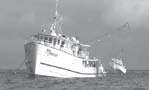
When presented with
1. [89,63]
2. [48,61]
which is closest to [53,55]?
[48,61]

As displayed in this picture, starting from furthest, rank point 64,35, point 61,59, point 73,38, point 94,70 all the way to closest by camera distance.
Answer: point 94,70 → point 73,38 → point 64,35 → point 61,59

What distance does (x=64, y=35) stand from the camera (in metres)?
75.5

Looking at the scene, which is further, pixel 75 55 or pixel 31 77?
pixel 75 55

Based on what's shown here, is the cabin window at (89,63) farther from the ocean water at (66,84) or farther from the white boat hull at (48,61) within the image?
the ocean water at (66,84)

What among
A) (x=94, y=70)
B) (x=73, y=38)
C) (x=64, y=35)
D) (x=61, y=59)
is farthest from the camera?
(x=94, y=70)

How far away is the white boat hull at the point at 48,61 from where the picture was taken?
227 ft

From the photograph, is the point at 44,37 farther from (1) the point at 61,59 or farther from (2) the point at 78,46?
(2) the point at 78,46

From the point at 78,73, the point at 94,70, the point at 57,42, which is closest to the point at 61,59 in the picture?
the point at 57,42

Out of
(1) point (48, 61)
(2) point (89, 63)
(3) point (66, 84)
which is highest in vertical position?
(2) point (89, 63)

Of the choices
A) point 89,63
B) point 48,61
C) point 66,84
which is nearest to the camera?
point 66,84

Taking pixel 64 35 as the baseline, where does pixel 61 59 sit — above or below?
below

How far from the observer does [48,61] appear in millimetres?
69500

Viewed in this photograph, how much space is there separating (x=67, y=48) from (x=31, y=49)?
7.41 m

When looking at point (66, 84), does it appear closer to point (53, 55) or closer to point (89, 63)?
point (53, 55)
